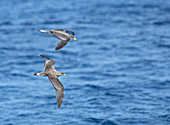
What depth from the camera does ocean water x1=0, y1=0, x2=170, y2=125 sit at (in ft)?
71.7

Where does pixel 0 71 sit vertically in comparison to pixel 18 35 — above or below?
below

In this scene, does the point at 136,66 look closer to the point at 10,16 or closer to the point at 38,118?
the point at 38,118

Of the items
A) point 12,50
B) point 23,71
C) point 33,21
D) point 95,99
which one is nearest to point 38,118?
point 95,99

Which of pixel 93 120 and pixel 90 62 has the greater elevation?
pixel 90 62

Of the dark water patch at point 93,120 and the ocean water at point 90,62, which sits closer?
the dark water patch at point 93,120

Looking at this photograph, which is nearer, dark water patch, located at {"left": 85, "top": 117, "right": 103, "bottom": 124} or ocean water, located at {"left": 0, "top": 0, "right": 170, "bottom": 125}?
dark water patch, located at {"left": 85, "top": 117, "right": 103, "bottom": 124}

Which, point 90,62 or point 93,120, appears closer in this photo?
point 93,120

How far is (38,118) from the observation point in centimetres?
2112

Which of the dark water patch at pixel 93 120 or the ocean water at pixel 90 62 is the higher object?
the ocean water at pixel 90 62

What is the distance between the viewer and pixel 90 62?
30.3m

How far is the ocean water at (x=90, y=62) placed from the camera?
71.7 ft

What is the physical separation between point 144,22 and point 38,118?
20.9 metres

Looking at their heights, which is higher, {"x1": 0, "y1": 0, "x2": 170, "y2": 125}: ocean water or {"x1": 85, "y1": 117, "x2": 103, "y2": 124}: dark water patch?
{"x1": 0, "y1": 0, "x2": 170, "y2": 125}: ocean water

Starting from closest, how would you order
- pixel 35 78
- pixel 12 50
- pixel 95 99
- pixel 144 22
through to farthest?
pixel 95 99, pixel 35 78, pixel 12 50, pixel 144 22
